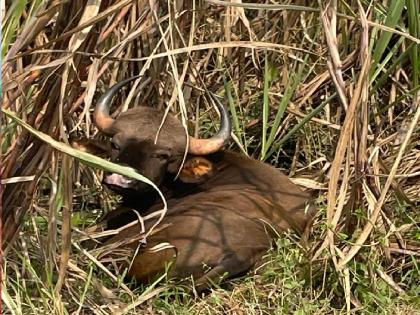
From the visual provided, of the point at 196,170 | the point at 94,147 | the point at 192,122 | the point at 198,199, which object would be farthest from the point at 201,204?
the point at 192,122

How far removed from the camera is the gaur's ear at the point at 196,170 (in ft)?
16.0

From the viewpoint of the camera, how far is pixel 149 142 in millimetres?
4656

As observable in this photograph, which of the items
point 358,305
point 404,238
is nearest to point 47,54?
point 358,305

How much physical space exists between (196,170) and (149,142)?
36 centimetres

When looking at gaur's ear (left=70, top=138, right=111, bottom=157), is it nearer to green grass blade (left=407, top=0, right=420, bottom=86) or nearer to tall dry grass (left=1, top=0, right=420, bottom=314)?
tall dry grass (left=1, top=0, right=420, bottom=314)

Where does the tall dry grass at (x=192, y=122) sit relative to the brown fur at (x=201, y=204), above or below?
above

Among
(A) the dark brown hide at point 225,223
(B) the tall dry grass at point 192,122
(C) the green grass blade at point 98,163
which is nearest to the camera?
(C) the green grass blade at point 98,163

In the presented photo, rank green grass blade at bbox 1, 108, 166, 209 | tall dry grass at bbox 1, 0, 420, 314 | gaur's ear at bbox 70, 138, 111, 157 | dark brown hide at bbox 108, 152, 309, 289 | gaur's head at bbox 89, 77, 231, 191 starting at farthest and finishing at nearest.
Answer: gaur's ear at bbox 70, 138, 111, 157 < gaur's head at bbox 89, 77, 231, 191 < dark brown hide at bbox 108, 152, 309, 289 < tall dry grass at bbox 1, 0, 420, 314 < green grass blade at bbox 1, 108, 166, 209

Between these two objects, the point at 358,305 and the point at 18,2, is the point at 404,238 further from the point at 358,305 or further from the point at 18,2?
the point at 18,2

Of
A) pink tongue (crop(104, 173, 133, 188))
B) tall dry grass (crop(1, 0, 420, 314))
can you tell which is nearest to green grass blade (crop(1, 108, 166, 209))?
tall dry grass (crop(1, 0, 420, 314))

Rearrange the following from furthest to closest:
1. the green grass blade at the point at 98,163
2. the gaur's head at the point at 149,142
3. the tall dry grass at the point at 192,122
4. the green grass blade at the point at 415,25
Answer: the gaur's head at the point at 149,142
the green grass blade at the point at 415,25
the tall dry grass at the point at 192,122
the green grass blade at the point at 98,163

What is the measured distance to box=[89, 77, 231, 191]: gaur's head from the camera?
457 cm

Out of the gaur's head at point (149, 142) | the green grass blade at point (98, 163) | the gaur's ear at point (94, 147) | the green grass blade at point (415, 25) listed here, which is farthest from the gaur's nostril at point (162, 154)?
the green grass blade at point (98, 163)

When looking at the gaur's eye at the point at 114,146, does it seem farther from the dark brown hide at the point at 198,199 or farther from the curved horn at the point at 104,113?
the curved horn at the point at 104,113
